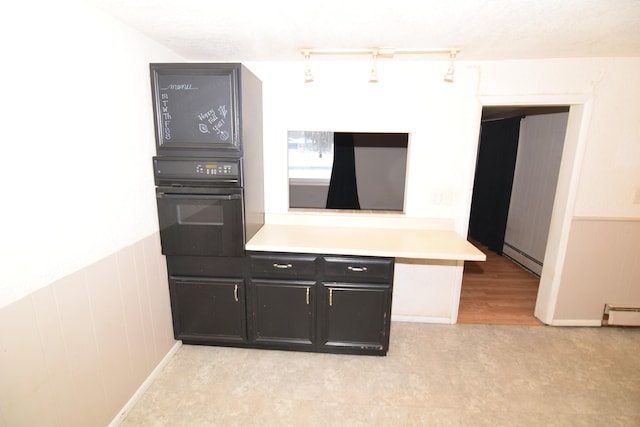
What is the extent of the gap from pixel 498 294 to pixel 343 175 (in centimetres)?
274

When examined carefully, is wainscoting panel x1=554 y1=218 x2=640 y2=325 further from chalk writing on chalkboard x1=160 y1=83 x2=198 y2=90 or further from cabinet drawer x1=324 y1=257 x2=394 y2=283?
chalk writing on chalkboard x1=160 y1=83 x2=198 y2=90

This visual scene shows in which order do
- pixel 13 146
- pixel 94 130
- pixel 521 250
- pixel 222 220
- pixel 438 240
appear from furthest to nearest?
pixel 521 250, pixel 438 240, pixel 222 220, pixel 94 130, pixel 13 146

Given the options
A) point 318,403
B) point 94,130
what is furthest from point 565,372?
point 94,130

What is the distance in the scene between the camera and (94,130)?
5.01 feet

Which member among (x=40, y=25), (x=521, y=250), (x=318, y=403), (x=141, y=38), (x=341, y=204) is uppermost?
(x=141, y=38)

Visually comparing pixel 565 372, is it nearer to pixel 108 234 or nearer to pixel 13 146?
pixel 108 234

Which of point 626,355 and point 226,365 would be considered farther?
point 626,355

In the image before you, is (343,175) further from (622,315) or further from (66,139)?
(66,139)

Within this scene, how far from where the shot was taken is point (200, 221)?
2.07 metres

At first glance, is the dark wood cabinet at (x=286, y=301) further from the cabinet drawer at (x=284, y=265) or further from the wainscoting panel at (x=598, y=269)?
the wainscoting panel at (x=598, y=269)

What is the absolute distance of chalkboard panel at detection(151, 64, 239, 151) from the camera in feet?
6.14

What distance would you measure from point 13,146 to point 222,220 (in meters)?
1.08

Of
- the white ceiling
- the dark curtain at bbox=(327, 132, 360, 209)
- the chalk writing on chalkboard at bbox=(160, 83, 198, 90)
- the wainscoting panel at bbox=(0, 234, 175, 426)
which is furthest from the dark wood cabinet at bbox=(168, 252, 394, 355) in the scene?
the dark curtain at bbox=(327, 132, 360, 209)

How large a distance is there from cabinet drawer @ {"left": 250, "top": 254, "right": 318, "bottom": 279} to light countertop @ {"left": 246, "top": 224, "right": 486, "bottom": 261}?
0.09 meters
